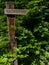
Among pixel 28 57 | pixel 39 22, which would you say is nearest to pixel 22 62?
pixel 28 57

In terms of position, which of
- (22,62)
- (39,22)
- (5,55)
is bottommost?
(22,62)

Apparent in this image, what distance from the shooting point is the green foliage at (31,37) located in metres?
3.06

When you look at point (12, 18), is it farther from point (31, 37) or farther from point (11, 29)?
point (31, 37)

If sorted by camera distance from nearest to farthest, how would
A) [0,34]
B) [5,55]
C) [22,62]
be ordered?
1. [5,55]
2. [22,62]
3. [0,34]

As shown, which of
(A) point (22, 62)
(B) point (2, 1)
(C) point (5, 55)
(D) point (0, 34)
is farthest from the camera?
(B) point (2, 1)

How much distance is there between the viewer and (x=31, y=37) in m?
3.17

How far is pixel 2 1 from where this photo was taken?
382cm

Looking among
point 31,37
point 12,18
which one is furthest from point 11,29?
point 31,37

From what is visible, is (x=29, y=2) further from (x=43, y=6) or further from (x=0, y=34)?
(x=0, y=34)

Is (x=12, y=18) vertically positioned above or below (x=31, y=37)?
above

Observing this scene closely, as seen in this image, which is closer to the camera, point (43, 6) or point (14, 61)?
point (14, 61)

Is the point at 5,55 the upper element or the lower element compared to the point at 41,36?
lower

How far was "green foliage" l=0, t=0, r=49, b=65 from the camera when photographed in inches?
120

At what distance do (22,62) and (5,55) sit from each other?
0.39 metres
